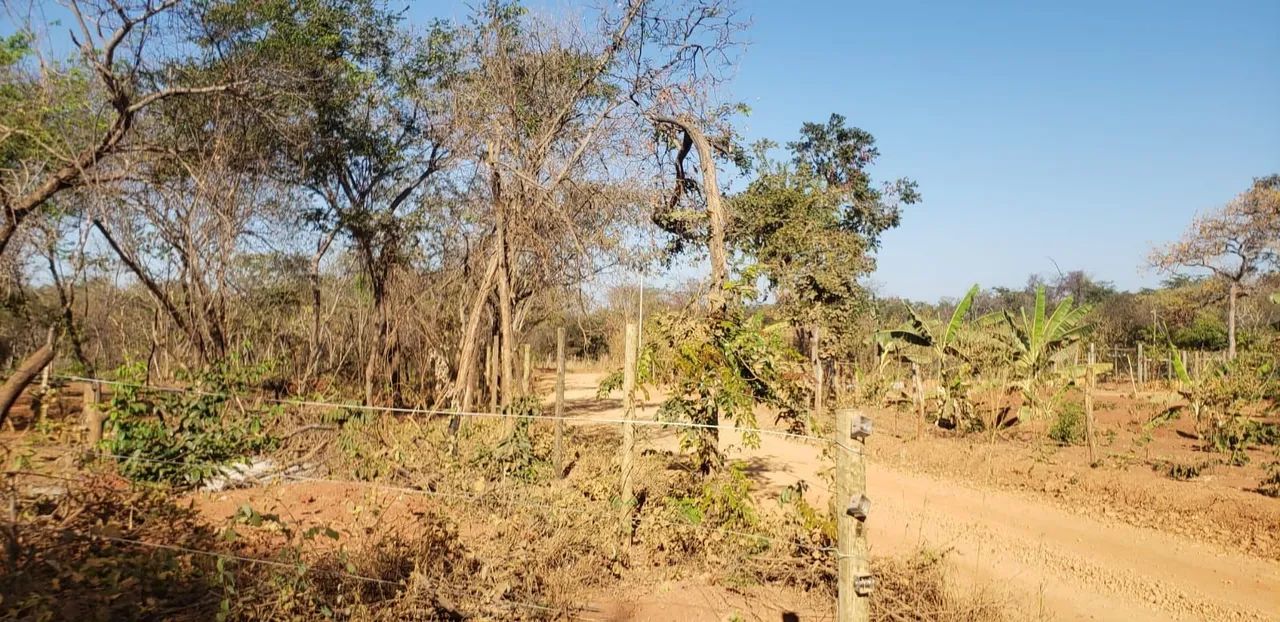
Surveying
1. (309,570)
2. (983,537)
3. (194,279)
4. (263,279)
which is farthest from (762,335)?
→ (263,279)

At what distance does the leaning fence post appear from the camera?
360 cm

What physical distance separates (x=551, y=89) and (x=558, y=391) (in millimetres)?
4295

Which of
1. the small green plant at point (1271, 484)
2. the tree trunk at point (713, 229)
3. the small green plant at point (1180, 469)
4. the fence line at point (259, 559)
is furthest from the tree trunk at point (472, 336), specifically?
the small green plant at point (1271, 484)

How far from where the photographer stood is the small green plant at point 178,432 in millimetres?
6703

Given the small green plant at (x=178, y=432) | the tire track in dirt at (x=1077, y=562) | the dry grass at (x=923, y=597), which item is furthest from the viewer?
the small green plant at (x=178, y=432)

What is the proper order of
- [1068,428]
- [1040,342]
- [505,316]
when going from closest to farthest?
1. [505,316]
2. [1068,428]
3. [1040,342]

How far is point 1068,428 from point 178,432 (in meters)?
12.0

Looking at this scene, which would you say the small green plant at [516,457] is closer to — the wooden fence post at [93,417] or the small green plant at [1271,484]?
the wooden fence post at [93,417]

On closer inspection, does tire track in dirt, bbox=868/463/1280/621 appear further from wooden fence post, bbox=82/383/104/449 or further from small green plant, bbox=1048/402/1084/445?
wooden fence post, bbox=82/383/104/449

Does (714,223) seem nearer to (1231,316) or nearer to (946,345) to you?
(946,345)

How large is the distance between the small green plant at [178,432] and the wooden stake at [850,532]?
17.3 feet

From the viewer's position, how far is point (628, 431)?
5855 mm

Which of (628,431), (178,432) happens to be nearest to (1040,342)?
(628,431)

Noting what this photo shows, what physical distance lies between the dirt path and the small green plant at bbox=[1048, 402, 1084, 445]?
3.67 m
